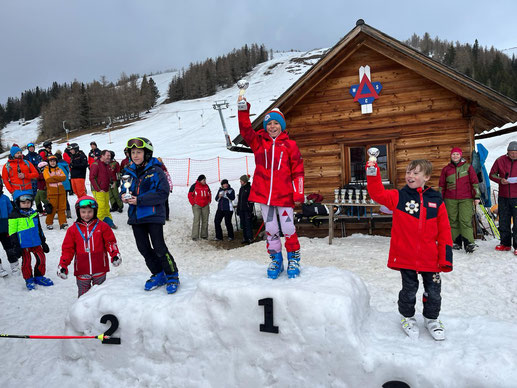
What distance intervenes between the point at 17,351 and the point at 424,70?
9.63 meters

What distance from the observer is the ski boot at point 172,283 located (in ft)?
13.2

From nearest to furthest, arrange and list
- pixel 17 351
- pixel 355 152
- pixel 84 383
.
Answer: pixel 84 383
pixel 17 351
pixel 355 152

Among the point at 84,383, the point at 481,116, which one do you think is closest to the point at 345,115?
the point at 481,116

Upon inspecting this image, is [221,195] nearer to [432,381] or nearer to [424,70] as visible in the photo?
[424,70]

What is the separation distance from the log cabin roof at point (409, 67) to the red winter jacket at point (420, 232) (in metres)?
4.28

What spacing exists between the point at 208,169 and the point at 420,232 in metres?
21.0

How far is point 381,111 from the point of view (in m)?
8.73

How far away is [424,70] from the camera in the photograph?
7945 mm

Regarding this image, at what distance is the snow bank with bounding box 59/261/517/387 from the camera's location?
273 centimetres

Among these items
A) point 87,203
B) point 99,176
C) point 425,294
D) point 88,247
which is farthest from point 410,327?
point 99,176

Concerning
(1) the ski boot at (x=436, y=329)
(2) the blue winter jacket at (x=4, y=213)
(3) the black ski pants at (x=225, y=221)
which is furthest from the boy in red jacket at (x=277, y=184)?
(3) the black ski pants at (x=225, y=221)

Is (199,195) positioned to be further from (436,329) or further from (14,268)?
(436,329)

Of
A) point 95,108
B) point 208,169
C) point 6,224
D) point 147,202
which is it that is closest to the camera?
point 147,202

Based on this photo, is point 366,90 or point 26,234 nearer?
point 26,234
